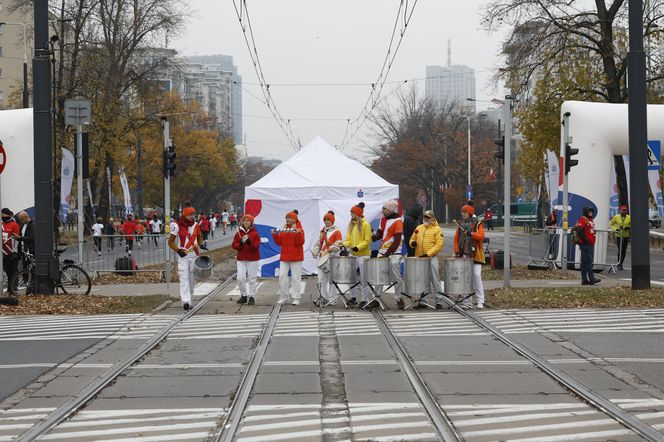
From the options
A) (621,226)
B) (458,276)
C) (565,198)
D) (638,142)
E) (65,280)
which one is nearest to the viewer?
(458,276)

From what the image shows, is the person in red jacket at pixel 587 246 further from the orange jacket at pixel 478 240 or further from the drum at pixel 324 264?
the drum at pixel 324 264

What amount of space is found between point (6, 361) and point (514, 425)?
6035 millimetres

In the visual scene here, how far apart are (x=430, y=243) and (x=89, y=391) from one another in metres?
8.43

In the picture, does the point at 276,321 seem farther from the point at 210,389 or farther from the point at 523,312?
the point at 210,389

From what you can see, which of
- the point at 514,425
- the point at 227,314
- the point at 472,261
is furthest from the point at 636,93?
the point at 514,425

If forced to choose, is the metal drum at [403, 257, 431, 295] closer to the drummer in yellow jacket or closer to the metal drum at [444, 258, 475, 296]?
the drummer in yellow jacket

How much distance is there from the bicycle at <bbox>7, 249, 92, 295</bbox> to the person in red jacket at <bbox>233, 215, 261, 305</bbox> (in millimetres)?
3223

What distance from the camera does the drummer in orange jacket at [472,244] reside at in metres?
16.6

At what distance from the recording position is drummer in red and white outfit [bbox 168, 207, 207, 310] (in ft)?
54.2

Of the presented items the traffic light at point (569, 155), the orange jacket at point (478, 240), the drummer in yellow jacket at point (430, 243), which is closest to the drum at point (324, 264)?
the drummer in yellow jacket at point (430, 243)

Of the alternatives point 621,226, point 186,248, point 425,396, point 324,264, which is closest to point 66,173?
point 186,248

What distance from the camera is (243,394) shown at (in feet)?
28.9

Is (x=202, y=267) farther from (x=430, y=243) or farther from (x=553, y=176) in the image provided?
(x=553, y=176)

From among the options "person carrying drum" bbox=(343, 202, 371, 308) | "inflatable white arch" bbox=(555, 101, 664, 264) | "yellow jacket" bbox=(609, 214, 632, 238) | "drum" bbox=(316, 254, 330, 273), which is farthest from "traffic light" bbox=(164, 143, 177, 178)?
"yellow jacket" bbox=(609, 214, 632, 238)
